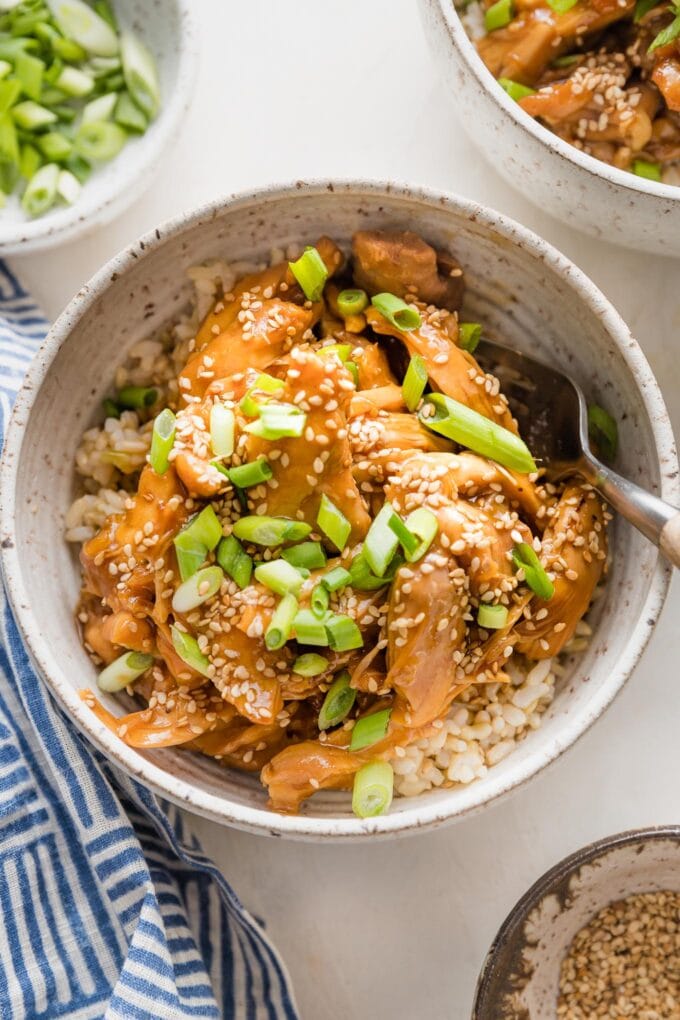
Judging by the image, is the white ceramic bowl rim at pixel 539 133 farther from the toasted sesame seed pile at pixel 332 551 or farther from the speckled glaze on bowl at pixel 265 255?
the toasted sesame seed pile at pixel 332 551

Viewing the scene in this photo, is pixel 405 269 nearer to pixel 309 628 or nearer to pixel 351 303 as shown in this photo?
pixel 351 303

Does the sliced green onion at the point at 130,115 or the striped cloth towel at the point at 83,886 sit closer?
the striped cloth towel at the point at 83,886

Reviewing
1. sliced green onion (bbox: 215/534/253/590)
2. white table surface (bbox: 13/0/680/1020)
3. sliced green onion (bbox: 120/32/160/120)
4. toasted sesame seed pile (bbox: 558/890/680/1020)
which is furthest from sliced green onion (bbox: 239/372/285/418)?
toasted sesame seed pile (bbox: 558/890/680/1020)

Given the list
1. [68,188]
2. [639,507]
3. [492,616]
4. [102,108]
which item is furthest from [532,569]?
[102,108]

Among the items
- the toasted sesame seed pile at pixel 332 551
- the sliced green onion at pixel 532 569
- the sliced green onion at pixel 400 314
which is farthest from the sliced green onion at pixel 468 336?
the sliced green onion at pixel 532 569

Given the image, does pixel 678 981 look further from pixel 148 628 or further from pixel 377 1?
pixel 377 1

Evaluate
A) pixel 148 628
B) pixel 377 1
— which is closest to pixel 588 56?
Answer: pixel 377 1
